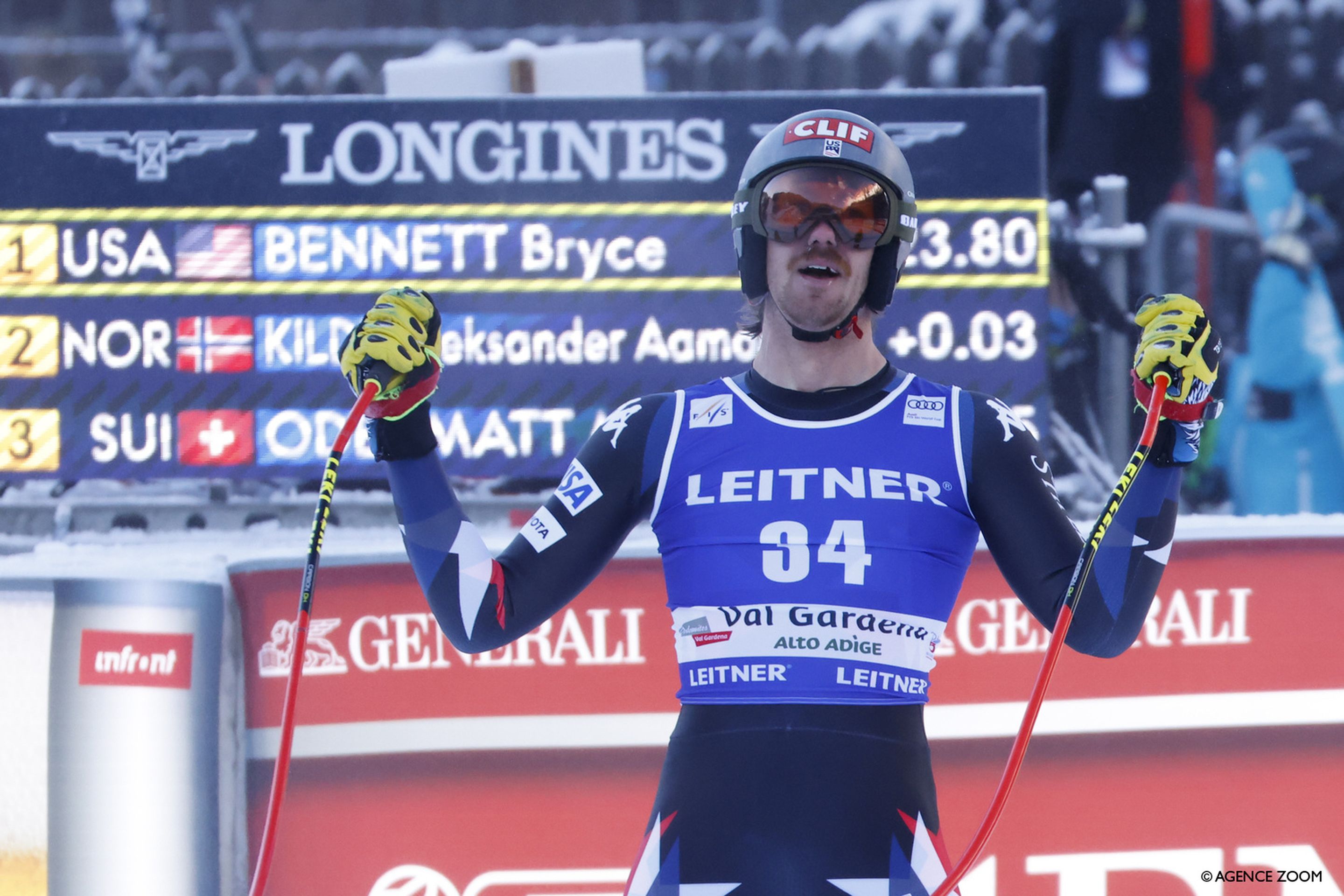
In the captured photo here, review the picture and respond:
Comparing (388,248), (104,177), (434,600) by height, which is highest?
(104,177)

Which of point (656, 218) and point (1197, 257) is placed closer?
point (656, 218)

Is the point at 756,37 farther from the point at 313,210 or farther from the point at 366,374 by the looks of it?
the point at 366,374

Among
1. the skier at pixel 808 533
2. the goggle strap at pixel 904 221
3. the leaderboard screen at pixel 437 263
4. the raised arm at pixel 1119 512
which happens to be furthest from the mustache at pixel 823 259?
the leaderboard screen at pixel 437 263

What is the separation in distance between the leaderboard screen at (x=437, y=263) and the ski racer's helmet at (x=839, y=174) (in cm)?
153

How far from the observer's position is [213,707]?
11.2ft

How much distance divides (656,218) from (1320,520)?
2.04 meters

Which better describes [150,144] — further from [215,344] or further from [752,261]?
[752,261]

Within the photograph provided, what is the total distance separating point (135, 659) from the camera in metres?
3.39

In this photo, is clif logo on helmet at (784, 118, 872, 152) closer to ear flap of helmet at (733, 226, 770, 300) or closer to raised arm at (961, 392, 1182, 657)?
ear flap of helmet at (733, 226, 770, 300)

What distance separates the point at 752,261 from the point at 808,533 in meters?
0.48

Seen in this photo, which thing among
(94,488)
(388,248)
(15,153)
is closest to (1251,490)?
(388,248)

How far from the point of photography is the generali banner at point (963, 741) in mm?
3373

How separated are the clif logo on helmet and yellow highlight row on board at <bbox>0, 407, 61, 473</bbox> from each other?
258cm
